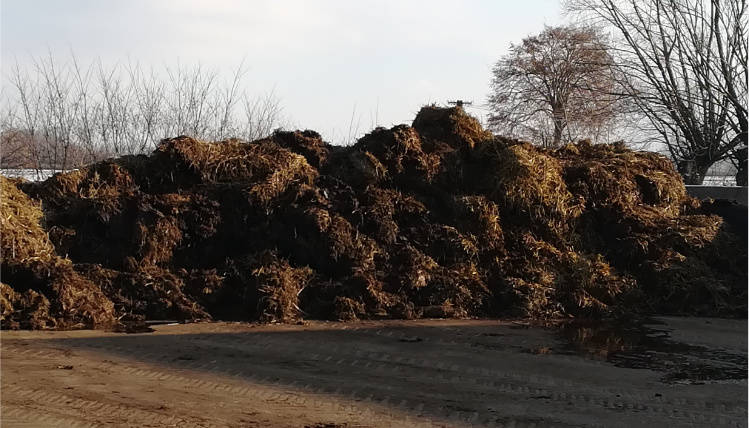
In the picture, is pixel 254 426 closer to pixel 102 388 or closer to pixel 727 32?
pixel 102 388

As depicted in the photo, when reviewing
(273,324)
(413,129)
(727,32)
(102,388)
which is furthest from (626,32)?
(102,388)

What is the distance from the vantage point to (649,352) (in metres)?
6.53

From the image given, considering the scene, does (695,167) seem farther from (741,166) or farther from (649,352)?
(649,352)

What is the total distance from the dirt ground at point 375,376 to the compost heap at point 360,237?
578mm

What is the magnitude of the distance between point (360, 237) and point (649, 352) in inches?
132

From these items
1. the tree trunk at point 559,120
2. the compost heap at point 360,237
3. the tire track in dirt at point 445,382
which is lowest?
the tire track in dirt at point 445,382

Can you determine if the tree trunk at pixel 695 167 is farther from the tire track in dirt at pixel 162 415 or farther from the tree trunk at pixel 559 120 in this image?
the tire track in dirt at pixel 162 415

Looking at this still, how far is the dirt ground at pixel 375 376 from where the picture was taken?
4.39 meters

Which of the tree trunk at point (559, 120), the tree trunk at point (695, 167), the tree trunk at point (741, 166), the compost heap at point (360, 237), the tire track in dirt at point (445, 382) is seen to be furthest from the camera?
the tree trunk at point (559, 120)

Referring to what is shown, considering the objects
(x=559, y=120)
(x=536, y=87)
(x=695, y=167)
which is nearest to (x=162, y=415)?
(x=695, y=167)

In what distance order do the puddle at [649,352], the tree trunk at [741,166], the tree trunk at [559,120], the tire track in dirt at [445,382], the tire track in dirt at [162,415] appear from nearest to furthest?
the tire track in dirt at [162,415], the tire track in dirt at [445,382], the puddle at [649,352], the tree trunk at [741,166], the tree trunk at [559,120]

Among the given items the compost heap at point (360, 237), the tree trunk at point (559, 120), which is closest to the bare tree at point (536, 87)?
the tree trunk at point (559, 120)

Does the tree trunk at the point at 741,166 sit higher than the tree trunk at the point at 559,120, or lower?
lower

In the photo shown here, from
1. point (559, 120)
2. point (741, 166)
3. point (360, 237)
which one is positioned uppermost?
point (559, 120)
